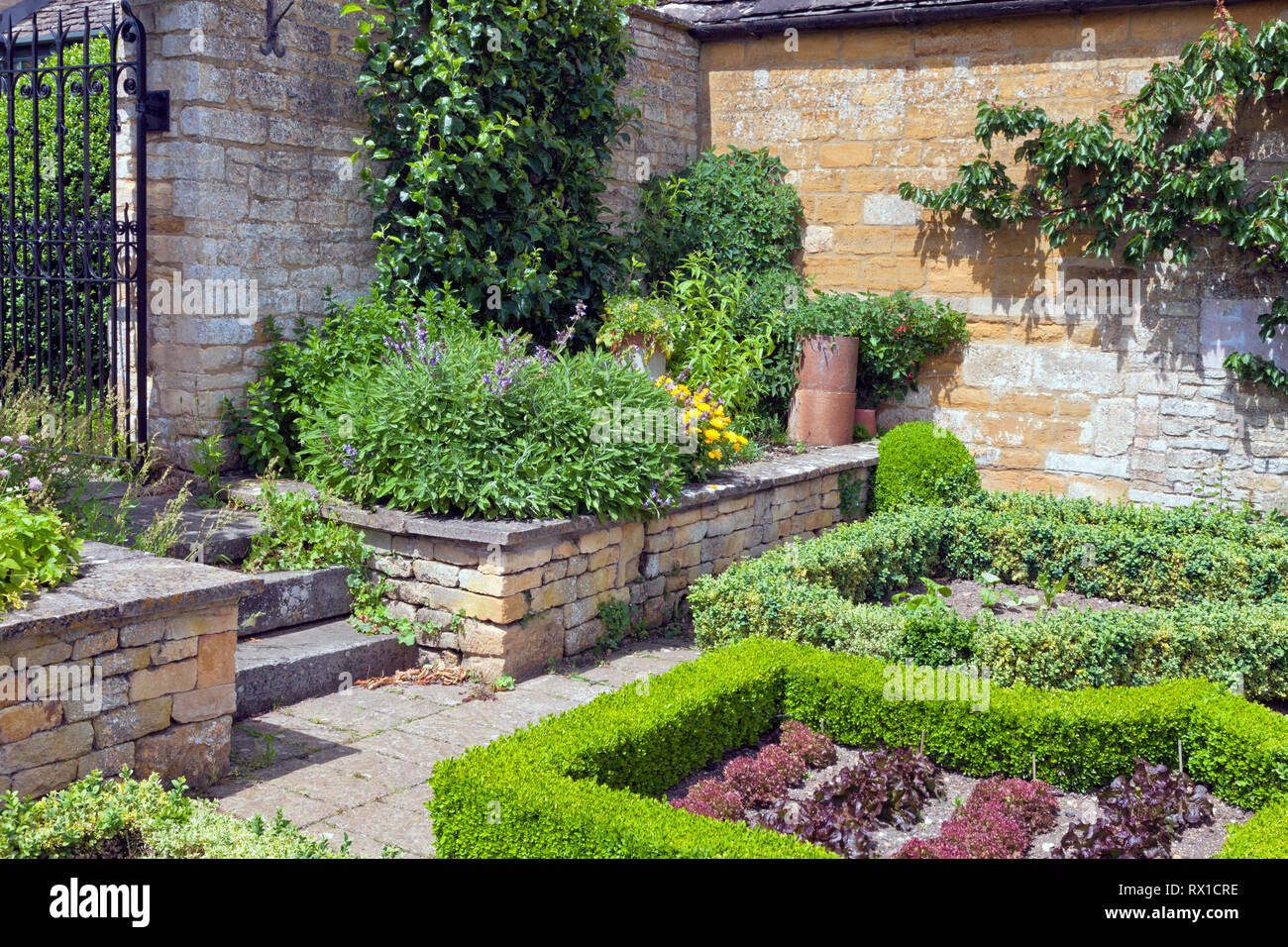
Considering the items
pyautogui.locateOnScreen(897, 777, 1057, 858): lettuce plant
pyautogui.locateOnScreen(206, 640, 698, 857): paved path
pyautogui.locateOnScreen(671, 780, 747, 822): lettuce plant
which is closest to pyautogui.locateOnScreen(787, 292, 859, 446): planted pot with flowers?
pyautogui.locateOnScreen(206, 640, 698, 857): paved path

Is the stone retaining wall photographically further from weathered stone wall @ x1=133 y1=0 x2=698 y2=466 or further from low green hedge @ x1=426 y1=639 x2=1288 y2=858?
weathered stone wall @ x1=133 y1=0 x2=698 y2=466

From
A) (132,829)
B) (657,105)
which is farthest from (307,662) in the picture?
(657,105)

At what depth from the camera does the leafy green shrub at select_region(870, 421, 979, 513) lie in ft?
29.7

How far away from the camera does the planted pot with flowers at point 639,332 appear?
8.05 meters

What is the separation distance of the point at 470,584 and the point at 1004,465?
17.5ft

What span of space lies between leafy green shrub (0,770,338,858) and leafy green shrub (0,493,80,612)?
0.73m

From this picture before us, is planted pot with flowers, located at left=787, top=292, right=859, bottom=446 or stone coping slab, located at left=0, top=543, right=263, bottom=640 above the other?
planted pot with flowers, located at left=787, top=292, right=859, bottom=446

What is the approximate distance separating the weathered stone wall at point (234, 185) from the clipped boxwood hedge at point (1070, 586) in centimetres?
308

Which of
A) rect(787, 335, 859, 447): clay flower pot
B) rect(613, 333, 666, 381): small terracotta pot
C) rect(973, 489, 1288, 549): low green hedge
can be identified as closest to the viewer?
rect(973, 489, 1288, 549): low green hedge

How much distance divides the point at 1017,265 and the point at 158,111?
21.0 ft

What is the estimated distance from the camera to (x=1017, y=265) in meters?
9.48

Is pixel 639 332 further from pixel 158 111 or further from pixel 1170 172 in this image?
pixel 1170 172

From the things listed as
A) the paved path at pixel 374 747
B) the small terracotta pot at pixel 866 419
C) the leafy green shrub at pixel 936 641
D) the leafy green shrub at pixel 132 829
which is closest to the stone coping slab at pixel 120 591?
the leafy green shrub at pixel 132 829

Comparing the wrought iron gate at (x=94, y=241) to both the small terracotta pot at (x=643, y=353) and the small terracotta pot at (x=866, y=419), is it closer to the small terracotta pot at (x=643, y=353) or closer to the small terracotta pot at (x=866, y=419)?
the small terracotta pot at (x=643, y=353)
